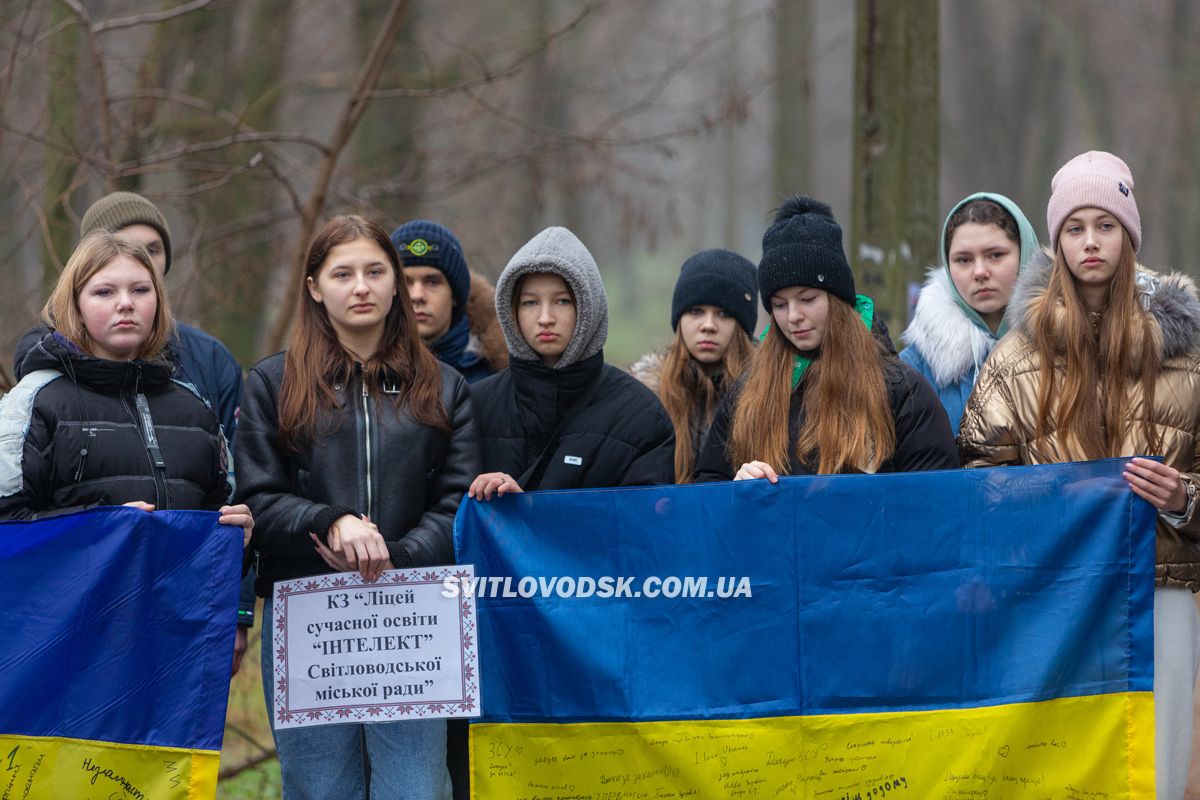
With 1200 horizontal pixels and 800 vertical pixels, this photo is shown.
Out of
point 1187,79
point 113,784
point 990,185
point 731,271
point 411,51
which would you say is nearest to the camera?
point 113,784

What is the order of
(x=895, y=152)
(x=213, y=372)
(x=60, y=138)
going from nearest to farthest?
1. (x=213, y=372)
2. (x=895, y=152)
3. (x=60, y=138)

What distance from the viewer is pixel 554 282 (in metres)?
5.06

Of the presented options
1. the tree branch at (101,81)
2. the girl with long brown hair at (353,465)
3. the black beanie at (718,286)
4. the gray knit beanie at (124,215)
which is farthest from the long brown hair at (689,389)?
the tree branch at (101,81)

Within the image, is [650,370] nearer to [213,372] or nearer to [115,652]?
[213,372]

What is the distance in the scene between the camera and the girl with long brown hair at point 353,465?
15.0 feet

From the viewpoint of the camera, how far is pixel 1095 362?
179 inches

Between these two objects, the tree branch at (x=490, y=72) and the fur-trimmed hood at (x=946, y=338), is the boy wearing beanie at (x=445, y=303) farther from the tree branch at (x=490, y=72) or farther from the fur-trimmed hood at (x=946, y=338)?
the tree branch at (x=490, y=72)

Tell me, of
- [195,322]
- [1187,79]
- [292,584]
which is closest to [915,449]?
[292,584]

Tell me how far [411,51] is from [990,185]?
18.9 meters

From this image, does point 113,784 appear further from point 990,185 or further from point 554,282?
point 990,185

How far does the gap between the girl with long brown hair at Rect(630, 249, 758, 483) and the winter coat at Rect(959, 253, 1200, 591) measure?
1226 mm

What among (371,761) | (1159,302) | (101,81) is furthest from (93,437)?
(101,81)

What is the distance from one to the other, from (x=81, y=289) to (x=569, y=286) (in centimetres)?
169

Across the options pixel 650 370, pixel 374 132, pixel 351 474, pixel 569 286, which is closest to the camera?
pixel 351 474
